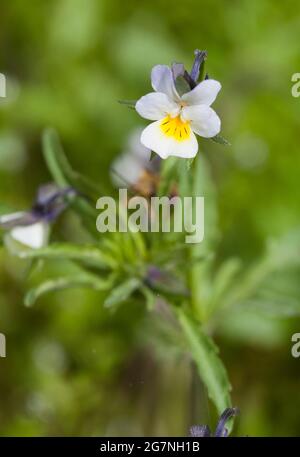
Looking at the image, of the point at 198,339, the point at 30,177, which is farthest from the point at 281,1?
the point at 198,339

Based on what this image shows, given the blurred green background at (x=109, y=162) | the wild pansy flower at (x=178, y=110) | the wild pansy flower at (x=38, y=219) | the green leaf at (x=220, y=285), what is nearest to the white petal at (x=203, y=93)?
the wild pansy flower at (x=178, y=110)

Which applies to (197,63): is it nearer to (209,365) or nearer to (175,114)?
(175,114)

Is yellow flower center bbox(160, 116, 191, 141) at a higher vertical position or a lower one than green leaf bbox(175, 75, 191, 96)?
lower

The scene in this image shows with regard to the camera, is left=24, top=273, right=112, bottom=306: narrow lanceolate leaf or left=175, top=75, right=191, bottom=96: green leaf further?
left=24, top=273, right=112, bottom=306: narrow lanceolate leaf

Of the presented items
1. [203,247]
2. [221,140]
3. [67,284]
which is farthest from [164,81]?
[203,247]

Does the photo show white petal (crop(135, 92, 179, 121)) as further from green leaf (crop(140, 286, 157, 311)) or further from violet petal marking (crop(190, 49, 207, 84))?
green leaf (crop(140, 286, 157, 311))

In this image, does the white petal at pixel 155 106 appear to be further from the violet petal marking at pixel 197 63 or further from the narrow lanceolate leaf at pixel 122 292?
the narrow lanceolate leaf at pixel 122 292
